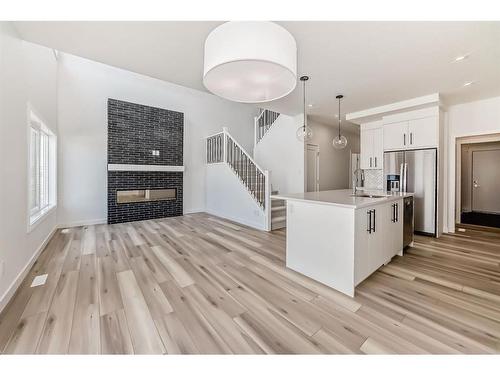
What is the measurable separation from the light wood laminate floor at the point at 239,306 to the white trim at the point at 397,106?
8.94ft

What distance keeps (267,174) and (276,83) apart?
293 centimetres

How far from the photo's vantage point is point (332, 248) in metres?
2.29

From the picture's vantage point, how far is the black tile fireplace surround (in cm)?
523

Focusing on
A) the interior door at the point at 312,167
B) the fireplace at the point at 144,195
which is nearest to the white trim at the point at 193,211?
the fireplace at the point at 144,195

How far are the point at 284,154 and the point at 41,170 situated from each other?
5.41 m

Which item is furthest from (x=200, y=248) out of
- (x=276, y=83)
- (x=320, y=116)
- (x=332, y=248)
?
(x=320, y=116)

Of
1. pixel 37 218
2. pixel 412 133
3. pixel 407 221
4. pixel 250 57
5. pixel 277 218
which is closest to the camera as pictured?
pixel 250 57

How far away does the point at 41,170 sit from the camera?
390 cm

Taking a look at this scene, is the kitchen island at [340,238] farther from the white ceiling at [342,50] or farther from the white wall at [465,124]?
the white wall at [465,124]

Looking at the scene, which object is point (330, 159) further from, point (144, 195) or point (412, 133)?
point (144, 195)

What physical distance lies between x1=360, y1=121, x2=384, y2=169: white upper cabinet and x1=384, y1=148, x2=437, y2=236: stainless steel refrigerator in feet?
1.84

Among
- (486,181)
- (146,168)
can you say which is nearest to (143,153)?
(146,168)

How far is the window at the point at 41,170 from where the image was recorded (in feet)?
10.5

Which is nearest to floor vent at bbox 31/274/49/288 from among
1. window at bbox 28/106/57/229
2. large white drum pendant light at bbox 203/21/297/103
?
window at bbox 28/106/57/229
